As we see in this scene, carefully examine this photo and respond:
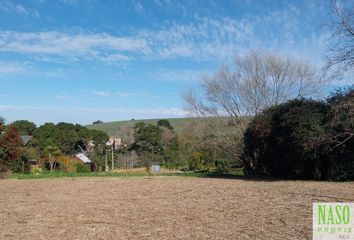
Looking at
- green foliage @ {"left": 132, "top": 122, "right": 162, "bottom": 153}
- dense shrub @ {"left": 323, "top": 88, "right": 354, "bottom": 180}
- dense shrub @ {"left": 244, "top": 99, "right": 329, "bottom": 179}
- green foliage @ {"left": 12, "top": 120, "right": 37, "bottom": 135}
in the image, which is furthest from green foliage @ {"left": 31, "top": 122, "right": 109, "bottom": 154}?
dense shrub @ {"left": 323, "top": 88, "right": 354, "bottom": 180}

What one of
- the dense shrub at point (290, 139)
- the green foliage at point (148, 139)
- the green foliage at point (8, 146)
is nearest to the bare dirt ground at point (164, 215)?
the dense shrub at point (290, 139)

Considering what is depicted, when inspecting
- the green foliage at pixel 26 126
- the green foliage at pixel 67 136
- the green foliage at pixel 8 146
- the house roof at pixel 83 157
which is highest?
the green foliage at pixel 26 126

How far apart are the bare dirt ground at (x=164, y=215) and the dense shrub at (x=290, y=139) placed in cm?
543

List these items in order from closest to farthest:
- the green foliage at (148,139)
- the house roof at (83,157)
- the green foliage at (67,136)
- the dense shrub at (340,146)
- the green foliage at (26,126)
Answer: the dense shrub at (340,146)
the house roof at (83,157)
the green foliage at (67,136)
the green foliage at (148,139)
the green foliage at (26,126)

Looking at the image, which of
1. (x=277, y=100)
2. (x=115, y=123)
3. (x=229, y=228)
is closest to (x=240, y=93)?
(x=277, y=100)

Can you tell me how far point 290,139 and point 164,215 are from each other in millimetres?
10745

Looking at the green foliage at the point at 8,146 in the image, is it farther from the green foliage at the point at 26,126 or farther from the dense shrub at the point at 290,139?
the green foliage at the point at 26,126

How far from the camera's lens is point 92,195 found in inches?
503

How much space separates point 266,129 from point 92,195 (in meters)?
9.44

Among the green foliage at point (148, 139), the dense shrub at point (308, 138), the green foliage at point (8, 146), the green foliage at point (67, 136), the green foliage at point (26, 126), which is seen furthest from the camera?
the green foliage at point (26, 126)

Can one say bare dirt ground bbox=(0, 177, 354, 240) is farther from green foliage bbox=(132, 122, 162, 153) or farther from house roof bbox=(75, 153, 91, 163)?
green foliage bbox=(132, 122, 162, 153)

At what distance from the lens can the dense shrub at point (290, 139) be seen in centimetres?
1688

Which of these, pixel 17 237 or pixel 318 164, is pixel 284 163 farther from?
pixel 17 237

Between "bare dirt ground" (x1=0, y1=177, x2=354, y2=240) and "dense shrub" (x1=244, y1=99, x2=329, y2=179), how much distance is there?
5429 millimetres
